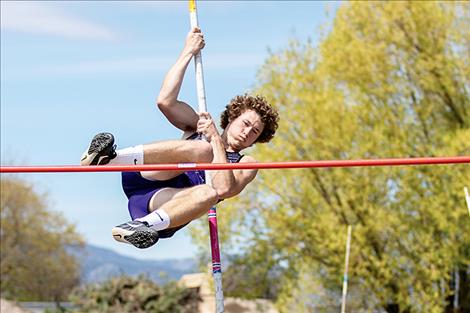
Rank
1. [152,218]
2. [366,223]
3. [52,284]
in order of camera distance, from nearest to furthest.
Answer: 1. [152,218]
2. [366,223]
3. [52,284]

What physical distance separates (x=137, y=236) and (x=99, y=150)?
1.54 feet

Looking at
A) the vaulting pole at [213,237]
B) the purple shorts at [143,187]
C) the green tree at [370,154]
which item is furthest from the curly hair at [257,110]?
the green tree at [370,154]

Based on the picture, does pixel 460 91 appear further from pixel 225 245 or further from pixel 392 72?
pixel 225 245

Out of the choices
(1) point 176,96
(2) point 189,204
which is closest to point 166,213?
(2) point 189,204

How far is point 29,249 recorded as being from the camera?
27.0 m

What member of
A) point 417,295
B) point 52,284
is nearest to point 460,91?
point 417,295

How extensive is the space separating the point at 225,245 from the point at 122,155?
38.6ft

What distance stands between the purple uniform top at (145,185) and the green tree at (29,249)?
71.8 ft

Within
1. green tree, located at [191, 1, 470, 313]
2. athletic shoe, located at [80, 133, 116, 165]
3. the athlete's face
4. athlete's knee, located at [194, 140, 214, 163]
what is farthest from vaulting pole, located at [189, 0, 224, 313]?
green tree, located at [191, 1, 470, 313]

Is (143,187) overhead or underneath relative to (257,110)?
underneath

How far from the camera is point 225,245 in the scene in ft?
54.8

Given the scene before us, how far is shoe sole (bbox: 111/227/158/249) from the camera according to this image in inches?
189

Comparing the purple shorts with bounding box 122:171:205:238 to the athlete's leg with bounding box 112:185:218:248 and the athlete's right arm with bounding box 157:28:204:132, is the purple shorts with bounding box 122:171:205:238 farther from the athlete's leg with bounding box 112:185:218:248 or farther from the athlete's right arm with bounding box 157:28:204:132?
the athlete's right arm with bounding box 157:28:204:132

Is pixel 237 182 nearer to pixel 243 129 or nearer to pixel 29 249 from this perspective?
pixel 243 129
